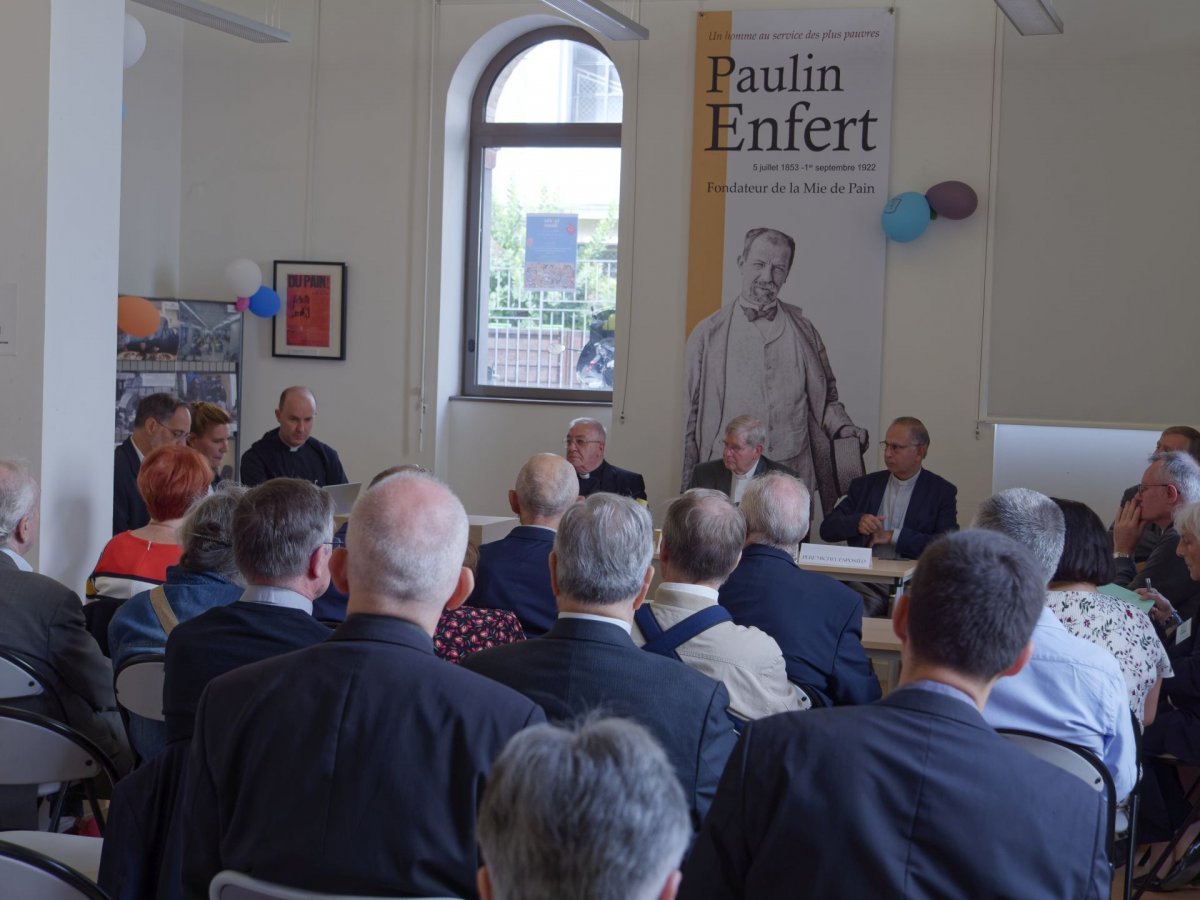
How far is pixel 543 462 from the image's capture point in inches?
168

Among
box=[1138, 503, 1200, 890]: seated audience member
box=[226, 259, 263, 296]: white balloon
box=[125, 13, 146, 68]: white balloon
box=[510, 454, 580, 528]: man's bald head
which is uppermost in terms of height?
box=[125, 13, 146, 68]: white balloon

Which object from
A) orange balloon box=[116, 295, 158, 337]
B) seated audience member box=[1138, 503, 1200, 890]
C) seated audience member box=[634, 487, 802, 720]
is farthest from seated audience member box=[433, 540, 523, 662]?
orange balloon box=[116, 295, 158, 337]

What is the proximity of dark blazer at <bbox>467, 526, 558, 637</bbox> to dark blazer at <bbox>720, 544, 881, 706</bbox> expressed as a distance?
64 centimetres

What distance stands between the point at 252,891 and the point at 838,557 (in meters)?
4.10

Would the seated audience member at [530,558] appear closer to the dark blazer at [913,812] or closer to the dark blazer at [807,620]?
the dark blazer at [807,620]

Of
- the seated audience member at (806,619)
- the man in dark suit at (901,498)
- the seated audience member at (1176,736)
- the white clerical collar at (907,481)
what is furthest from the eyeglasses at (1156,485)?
the seated audience member at (806,619)

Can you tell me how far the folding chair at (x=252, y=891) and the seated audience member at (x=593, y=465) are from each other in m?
5.31

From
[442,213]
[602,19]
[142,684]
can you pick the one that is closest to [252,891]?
[142,684]

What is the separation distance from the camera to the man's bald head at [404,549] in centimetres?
Result: 202

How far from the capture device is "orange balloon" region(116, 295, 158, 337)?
7680 millimetres

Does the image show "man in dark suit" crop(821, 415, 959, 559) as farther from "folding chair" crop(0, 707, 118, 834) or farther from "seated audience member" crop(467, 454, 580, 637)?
"folding chair" crop(0, 707, 118, 834)

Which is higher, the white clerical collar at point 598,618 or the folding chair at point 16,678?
the white clerical collar at point 598,618

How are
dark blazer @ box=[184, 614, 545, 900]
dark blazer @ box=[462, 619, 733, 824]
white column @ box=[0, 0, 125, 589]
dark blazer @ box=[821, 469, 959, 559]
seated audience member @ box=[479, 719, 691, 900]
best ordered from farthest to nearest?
dark blazer @ box=[821, 469, 959, 559], white column @ box=[0, 0, 125, 589], dark blazer @ box=[462, 619, 733, 824], dark blazer @ box=[184, 614, 545, 900], seated audience member @ box=[479, 719, 691, 900]

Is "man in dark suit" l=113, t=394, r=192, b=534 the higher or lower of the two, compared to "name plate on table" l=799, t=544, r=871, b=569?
higher
